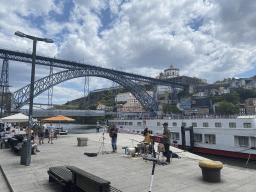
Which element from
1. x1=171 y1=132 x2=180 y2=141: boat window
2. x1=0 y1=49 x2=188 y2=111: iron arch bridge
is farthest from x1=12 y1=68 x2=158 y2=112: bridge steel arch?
x1=171 y1=132 x2=180 y2=141: boat window

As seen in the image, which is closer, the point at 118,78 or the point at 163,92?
the point at 118,78

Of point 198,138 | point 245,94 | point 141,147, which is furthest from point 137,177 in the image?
point 245,94

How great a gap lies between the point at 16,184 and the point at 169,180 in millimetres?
4461

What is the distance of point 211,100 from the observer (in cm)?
9200

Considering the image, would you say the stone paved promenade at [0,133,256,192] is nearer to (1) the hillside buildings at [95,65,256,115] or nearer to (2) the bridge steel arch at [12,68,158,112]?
(2) the bridge steel arch at [12,68,158,112]

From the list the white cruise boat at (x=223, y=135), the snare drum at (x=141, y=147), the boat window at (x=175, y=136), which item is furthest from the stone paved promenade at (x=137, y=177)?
the boat window at (x=175, y=136)

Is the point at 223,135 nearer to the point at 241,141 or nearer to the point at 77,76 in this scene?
the point at 241,141

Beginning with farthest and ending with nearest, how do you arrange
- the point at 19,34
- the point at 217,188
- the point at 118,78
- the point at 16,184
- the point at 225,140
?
the point at 118,78 < the point at 225,140 < the point at 19,34 < the point at 16,184 < the point at 217,188

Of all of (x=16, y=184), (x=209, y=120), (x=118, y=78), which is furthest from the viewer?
(x=118, y=78)

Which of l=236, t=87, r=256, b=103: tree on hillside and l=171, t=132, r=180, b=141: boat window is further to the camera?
l=236, t=87, r=256, b=103: tree on hillside

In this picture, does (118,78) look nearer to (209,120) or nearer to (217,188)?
(209,120)

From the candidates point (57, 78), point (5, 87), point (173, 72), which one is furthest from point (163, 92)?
point (5, 87)

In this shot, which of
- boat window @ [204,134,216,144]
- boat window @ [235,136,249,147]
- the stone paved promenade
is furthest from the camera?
boat window @ [204,134,216,144]

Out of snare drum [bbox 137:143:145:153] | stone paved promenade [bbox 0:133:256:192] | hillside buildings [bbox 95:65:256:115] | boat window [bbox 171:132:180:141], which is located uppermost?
hillside buildings [bbox 95:65:256:115]
